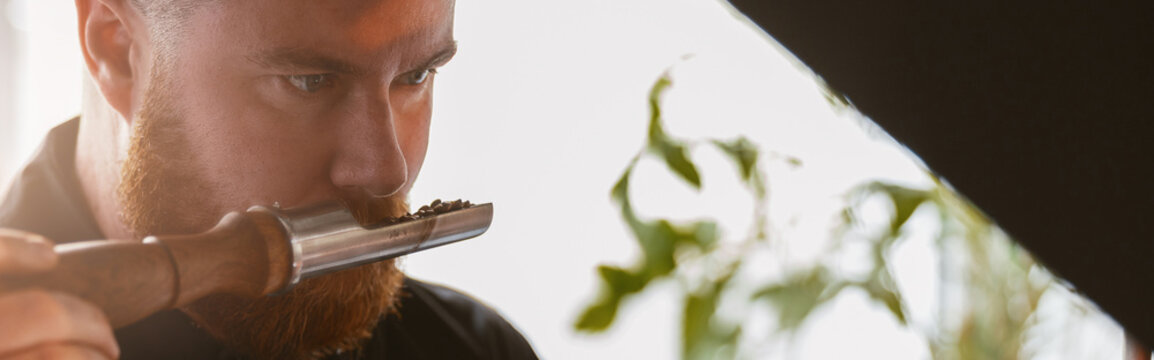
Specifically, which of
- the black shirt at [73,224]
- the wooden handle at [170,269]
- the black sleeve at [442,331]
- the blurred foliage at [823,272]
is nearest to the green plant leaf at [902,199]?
the blurred foliage at [823,272]

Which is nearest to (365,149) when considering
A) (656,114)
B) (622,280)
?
(656,114)

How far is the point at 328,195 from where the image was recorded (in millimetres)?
483

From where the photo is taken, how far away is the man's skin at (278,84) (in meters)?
0.47

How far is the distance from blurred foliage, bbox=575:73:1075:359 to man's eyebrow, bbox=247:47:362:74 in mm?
479

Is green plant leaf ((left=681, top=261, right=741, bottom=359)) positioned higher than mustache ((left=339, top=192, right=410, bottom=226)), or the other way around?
mustache ((left=339, top=192, right=410, bottom=226))

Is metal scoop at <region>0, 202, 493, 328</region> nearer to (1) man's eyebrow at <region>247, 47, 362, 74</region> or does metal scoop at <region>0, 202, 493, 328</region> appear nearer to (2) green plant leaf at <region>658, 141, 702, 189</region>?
(1) man's eyebrow at <region>247, 47, 362, 74</region>

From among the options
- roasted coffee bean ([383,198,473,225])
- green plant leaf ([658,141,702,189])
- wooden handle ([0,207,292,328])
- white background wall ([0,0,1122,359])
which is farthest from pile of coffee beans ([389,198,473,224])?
white background wall ([0,0,1122,359])

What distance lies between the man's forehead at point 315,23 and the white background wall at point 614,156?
525mm

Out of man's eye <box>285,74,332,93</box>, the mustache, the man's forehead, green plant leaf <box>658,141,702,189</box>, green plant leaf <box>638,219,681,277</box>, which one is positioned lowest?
green plant leaf <box>638,219,681,277</box>

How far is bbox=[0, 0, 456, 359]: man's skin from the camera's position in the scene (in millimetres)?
468

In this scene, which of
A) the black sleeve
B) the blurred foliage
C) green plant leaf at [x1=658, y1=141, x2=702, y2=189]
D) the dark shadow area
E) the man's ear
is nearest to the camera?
the dark shadow area

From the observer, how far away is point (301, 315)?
0.55 meters

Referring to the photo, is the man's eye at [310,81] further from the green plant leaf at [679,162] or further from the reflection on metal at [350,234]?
the green plant leaf at [679,162]

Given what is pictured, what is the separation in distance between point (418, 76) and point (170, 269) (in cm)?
29
